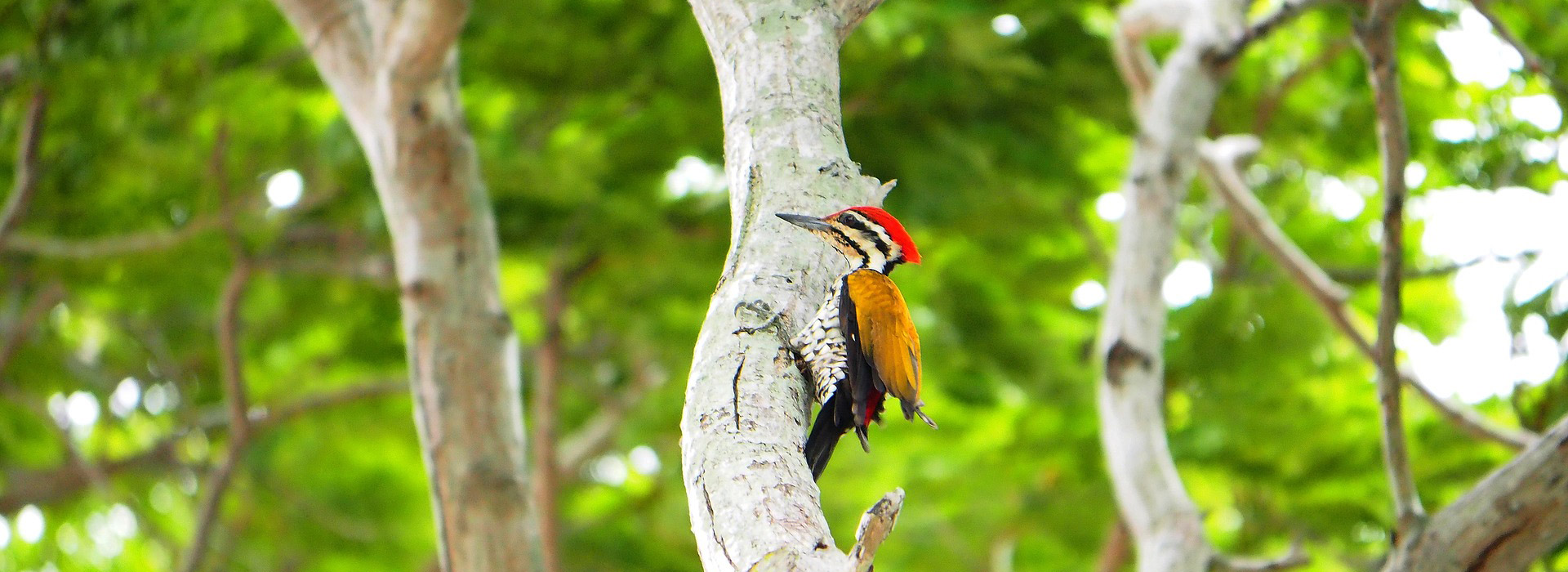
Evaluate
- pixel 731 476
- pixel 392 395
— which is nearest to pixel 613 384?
pixel 392 395

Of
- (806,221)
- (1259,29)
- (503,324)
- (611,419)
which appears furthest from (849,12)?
(611,419)

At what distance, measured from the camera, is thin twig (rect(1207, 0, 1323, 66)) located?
5133 millimetres

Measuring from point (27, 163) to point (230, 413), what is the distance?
1724 mm

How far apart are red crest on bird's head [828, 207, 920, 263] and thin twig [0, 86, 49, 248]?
15.6ft

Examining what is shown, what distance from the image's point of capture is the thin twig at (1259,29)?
513 centimetres

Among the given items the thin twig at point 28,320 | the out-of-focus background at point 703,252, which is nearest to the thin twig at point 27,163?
the out-of-focus background at point 703,252

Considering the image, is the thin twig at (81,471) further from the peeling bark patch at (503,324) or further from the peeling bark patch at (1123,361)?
the peeling bark patch at (1123,361)

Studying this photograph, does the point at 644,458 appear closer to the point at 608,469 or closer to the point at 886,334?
the point at 608,469

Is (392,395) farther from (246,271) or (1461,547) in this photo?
(1461,547)

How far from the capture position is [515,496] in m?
4.46

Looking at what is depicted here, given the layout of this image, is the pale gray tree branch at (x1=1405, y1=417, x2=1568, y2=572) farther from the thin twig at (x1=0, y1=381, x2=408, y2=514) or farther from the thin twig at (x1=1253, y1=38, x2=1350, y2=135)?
the thin twig at (x1=0, y1=381, x2=408, y2=514)

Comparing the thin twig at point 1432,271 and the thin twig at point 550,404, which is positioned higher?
the thin twig at point 550,404

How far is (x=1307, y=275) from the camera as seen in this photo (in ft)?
18.1

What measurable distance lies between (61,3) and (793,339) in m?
4.69
